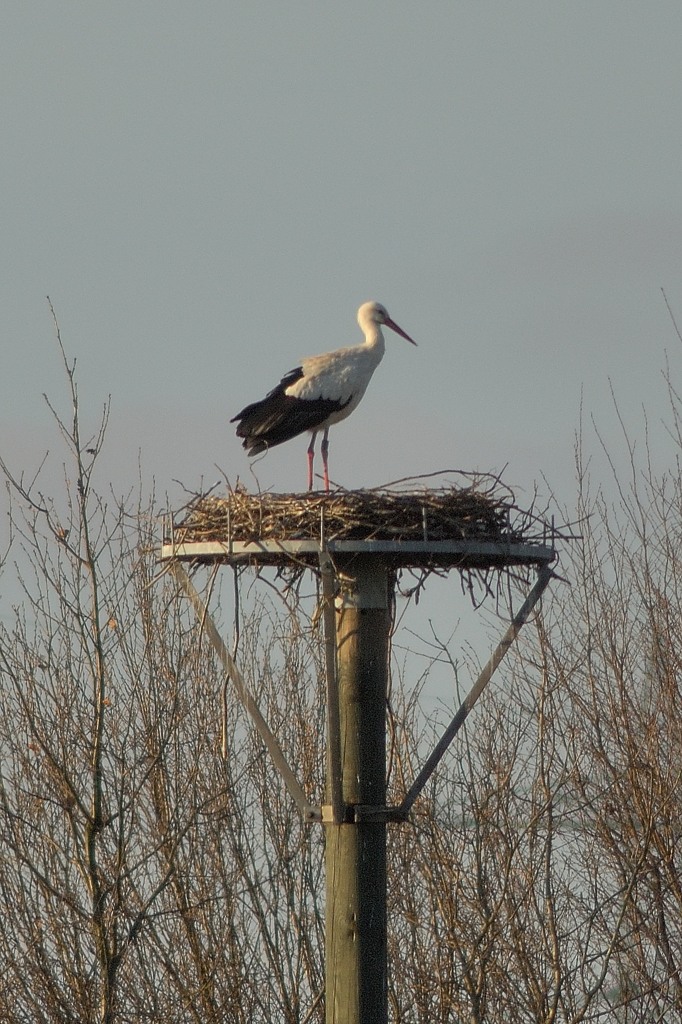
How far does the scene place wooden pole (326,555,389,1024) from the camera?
574 cm

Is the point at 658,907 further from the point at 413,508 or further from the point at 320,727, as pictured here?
the point at 413,508

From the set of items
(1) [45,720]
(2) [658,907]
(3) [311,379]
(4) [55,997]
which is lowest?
(4) [55,997]

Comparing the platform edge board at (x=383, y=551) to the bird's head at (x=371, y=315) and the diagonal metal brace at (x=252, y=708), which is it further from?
the bird's head at (x=371, y=315)

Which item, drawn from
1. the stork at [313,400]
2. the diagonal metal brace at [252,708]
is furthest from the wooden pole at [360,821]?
the stork at [313,400]

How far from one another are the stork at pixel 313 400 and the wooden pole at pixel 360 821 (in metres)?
1.92

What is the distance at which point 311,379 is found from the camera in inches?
313

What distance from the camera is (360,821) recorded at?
19.1ft

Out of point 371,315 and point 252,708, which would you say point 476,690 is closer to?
point 252,708

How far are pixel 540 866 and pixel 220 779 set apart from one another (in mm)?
2969

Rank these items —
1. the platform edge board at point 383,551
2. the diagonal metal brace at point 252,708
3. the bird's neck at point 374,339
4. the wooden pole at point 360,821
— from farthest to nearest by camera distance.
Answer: the bird's neck at point 374,339
the diagonal metal brace at point 252,708
the wooden pole at point 360,821
the platform edge board at point 383,551

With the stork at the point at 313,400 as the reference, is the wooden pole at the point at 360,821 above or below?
below

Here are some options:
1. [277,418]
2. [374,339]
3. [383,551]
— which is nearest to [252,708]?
[383,551]

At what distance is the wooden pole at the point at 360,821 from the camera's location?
574 centimetres

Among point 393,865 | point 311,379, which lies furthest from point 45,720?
point 393,865
